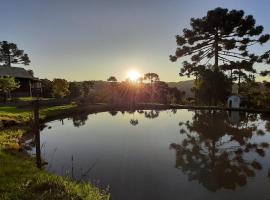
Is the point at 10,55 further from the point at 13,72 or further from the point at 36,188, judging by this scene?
the point at 36,188

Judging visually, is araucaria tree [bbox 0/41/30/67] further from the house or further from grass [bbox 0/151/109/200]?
grass [bbox 0/151/109/200]

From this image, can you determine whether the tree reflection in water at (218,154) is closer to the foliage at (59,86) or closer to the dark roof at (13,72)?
the foliage at (59,86)

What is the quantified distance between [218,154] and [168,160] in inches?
121

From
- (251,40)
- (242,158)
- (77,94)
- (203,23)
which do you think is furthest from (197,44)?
(242,158)

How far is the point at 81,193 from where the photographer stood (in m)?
7.74

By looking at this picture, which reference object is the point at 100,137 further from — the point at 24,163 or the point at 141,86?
the point at 141,86

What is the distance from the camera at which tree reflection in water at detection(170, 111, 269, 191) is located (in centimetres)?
1108

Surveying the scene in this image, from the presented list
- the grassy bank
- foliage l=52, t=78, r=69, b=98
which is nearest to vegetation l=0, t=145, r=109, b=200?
the grassy bank

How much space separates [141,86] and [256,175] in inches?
2046

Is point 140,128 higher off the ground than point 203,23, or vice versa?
point 203,23

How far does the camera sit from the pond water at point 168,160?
32.3ft

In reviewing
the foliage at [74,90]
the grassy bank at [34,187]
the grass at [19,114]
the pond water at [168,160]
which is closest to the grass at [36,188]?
the grassy bank at [34,187]

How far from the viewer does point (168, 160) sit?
1393 centimetres

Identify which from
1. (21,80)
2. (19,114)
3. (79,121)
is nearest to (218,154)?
(79,121)
